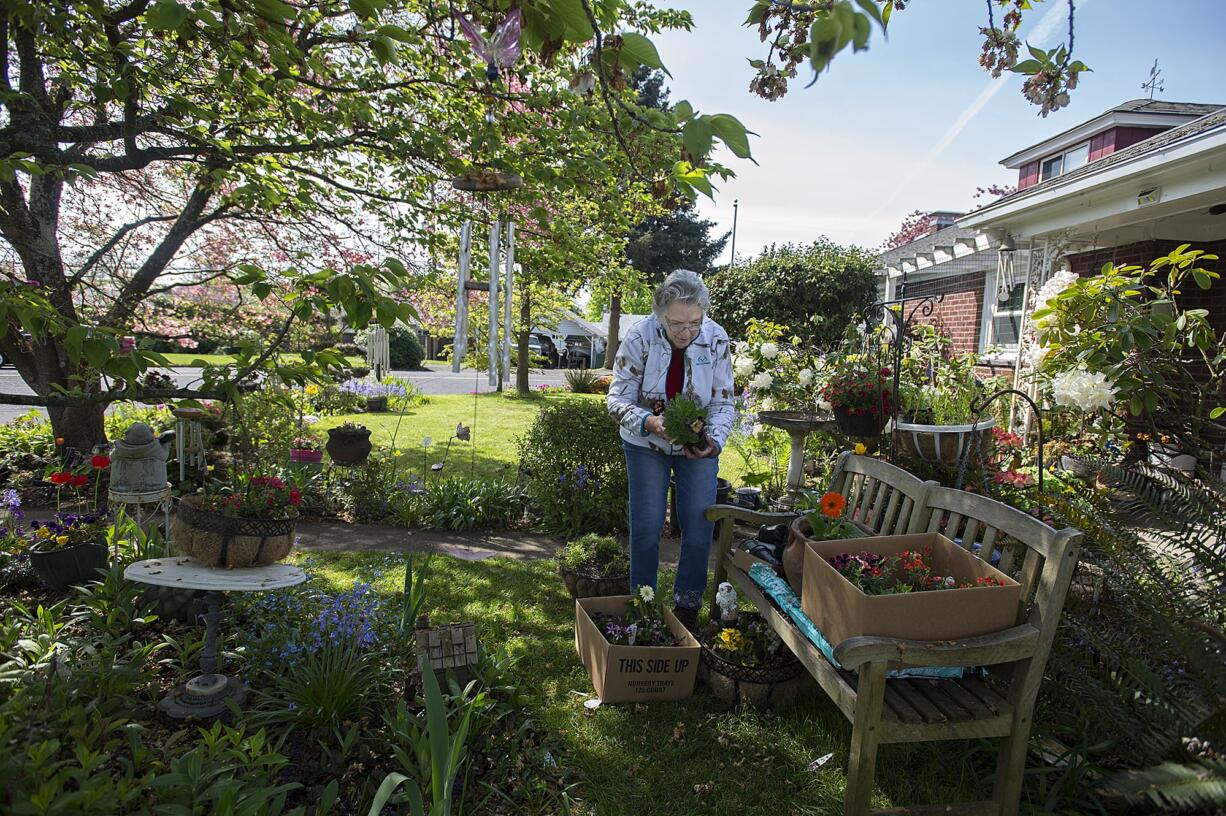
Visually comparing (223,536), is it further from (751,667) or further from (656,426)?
(751,667)

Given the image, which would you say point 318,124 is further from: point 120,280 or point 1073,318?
point 1073,318

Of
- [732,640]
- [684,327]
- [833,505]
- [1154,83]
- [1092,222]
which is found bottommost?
[732,640]

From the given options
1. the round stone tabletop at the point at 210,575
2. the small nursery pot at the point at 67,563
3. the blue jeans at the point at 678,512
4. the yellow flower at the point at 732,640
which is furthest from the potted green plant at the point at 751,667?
the small nursery pot at the point at 67,563

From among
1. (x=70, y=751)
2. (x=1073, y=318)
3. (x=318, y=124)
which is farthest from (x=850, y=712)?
(x=318, y=124)

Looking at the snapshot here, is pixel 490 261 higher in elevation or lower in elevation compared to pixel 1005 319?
higher

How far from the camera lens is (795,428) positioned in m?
4.85

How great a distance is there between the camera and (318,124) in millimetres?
4453

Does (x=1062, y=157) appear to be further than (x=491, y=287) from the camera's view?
Yes

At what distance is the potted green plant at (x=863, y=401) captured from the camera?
405 centimetres

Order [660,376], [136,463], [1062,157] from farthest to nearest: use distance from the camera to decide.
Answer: [1062,157] → [136,463] → [660,376]

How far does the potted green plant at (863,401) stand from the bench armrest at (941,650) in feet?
7.73

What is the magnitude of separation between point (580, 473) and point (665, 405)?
7.20 feet

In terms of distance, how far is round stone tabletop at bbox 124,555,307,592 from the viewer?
2.13 meters

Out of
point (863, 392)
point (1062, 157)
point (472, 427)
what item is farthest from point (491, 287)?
point (1062, 157)
